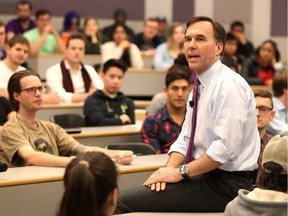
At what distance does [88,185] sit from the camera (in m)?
2.18

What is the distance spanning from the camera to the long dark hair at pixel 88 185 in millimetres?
2178

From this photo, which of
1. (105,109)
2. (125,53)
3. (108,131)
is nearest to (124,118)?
(105,109)

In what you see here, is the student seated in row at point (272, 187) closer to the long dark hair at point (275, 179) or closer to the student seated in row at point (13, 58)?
the long dark hair at point (275, 179)

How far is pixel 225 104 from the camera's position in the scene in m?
3.13

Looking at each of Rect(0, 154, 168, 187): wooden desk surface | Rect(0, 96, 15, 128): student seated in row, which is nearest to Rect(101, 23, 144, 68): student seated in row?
Rect(0, 96, 15, 128): student seated in row

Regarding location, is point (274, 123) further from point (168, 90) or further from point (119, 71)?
point (119, 71)

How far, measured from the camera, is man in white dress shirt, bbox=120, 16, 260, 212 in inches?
125

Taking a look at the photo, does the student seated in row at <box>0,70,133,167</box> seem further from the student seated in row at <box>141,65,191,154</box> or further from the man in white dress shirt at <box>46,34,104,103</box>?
the man in white dress shirt at <box>46,34,104,103</box>

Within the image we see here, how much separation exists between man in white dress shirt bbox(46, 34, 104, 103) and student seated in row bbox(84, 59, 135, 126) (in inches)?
27.3

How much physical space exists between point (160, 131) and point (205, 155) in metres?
1.72

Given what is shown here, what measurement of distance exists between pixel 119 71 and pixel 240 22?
4.69 meters

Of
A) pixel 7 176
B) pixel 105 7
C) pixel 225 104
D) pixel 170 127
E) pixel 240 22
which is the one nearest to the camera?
pixel 225 104

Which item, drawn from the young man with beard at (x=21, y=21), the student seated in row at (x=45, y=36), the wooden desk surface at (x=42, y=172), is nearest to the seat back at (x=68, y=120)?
the wooden desk surface at (x=42, y=172)

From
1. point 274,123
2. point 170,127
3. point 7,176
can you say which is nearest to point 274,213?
A: point 7,176
